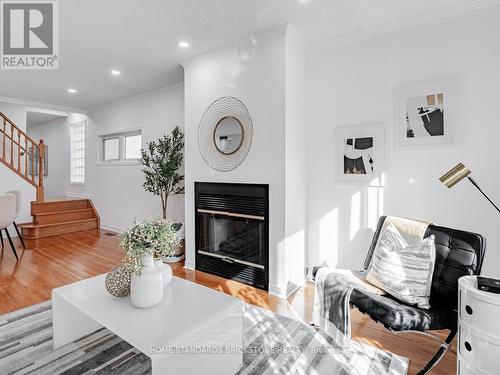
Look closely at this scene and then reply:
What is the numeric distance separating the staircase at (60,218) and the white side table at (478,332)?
20.4 feet

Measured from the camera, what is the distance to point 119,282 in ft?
5.69

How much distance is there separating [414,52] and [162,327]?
3019 mm

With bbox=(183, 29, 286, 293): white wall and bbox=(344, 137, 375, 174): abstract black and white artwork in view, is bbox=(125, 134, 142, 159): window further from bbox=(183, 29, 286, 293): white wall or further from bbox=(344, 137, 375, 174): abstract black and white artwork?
bbox=(344, 137, 375, 174): abstract black and white artwork

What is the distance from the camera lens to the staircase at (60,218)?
5.12 metres

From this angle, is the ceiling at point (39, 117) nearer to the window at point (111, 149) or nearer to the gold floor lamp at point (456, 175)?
the window at point (111, 149)

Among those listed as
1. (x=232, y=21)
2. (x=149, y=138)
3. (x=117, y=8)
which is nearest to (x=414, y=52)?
(x=232, y=21)

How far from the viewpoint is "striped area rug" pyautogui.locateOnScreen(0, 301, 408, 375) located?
1679 mm

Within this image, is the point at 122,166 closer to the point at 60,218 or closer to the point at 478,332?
the point at 60,218

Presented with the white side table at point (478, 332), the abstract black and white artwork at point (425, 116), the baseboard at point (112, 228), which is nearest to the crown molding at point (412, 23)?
the abstract black and white artwork at point (425, 116)

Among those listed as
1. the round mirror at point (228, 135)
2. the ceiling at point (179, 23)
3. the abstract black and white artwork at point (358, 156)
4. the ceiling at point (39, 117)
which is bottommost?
the abstract black and white artwork at point (358, 156)

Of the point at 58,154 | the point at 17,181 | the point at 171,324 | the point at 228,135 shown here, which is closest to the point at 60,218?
the point at 17,181

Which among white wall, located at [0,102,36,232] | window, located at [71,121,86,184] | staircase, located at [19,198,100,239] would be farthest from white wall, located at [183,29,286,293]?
window, located at [71,121,86,184]

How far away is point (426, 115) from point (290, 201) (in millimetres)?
1462

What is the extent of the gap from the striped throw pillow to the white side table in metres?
0.26
